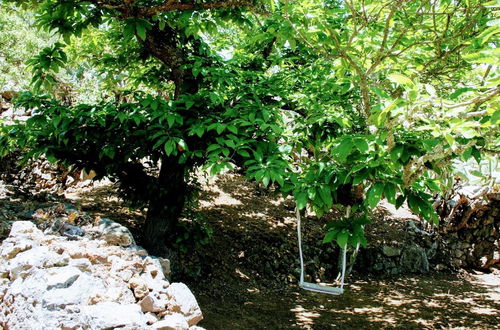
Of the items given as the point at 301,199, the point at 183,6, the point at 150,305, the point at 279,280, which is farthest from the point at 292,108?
the point at 279,280

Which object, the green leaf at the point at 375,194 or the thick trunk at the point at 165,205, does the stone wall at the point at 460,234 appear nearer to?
the thick trunk at the point at 165,205

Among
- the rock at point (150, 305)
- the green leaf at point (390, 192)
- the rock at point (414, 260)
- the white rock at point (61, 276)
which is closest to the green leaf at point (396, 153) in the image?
the green leaf at point (390, 192)

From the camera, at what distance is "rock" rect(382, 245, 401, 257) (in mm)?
6262

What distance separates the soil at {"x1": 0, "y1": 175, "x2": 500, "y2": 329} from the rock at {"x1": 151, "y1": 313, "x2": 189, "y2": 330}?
1499mm

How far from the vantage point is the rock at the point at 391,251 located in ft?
20.5

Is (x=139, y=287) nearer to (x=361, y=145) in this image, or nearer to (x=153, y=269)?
(x=153, y=269)

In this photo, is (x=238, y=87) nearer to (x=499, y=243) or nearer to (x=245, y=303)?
(x=245, y=303)

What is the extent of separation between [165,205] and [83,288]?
2122 mm

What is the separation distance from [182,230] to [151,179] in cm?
74

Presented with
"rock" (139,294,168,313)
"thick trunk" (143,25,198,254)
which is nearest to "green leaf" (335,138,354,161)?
"rock" (139,294,168,313)

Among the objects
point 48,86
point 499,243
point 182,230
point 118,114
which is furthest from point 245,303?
point 499,243

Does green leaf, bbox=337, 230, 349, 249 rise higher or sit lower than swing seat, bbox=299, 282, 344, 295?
higher

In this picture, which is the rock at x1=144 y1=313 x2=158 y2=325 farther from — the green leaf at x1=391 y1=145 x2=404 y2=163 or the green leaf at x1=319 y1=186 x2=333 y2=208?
the green leaf at x1=391 y1=145 x2=404 y2=163

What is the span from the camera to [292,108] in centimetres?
352
